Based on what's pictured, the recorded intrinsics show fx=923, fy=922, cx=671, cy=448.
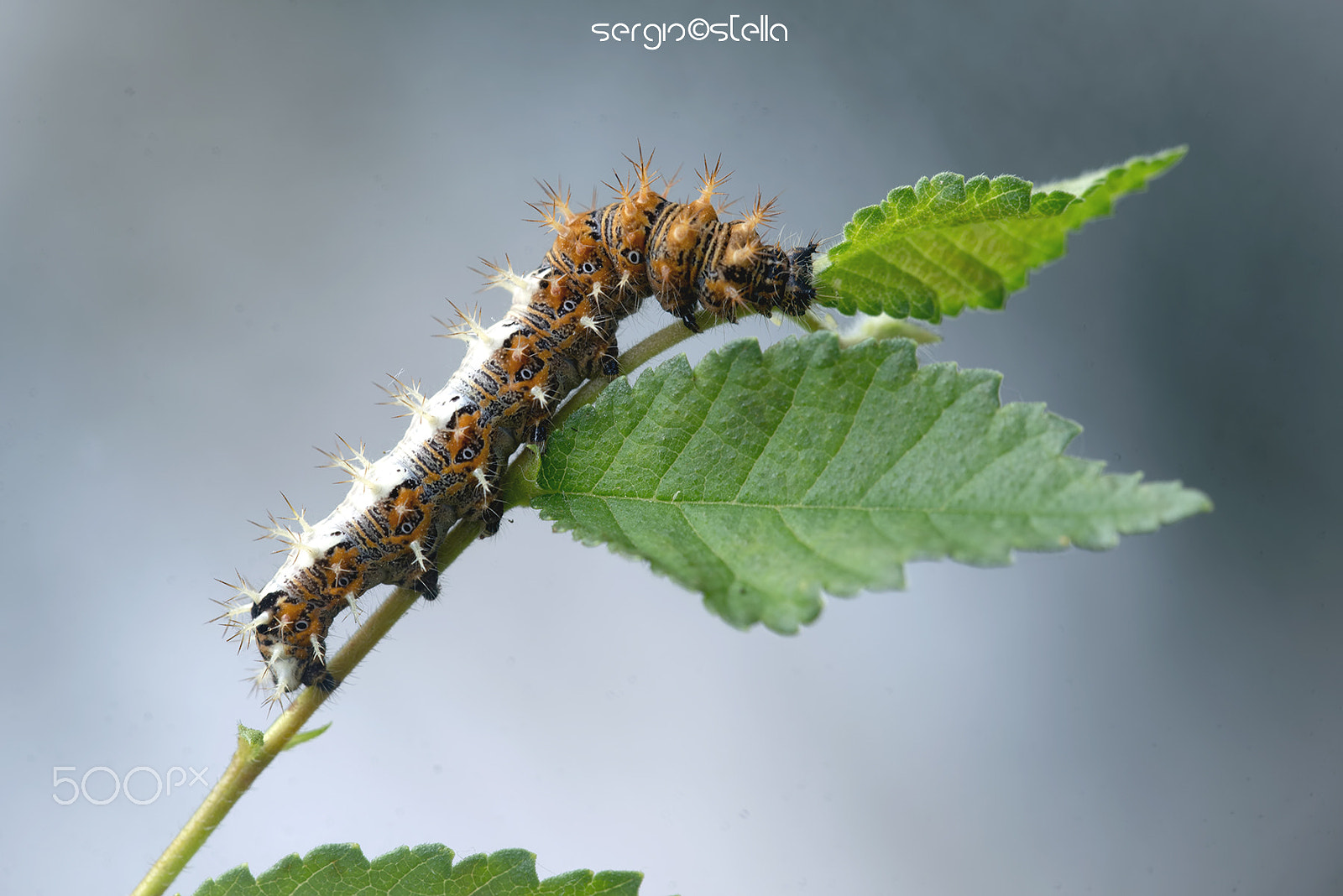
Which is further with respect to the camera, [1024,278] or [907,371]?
[1024,278]

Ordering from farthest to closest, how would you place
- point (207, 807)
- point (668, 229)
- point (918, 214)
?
point (668, 229) → point (207, 807) → point (918, 214)

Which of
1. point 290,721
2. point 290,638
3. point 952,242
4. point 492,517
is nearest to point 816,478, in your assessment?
point 952,242

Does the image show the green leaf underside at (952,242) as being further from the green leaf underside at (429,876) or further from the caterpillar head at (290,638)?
the caterpillar head at (290,638)

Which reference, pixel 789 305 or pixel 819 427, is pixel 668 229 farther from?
pixel 819 427

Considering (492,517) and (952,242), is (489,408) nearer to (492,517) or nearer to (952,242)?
(492,517)

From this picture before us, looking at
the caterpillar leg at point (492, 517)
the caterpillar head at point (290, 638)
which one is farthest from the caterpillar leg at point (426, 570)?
the caterpillar head at point (290, 638)

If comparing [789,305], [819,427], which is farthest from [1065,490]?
[789,305]
